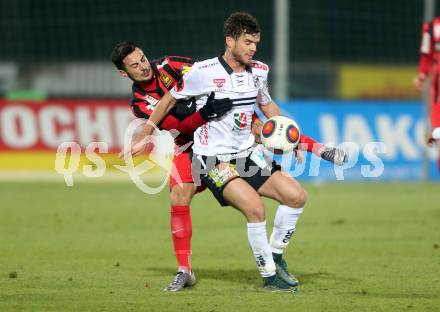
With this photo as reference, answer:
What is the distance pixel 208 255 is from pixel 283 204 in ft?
8.22

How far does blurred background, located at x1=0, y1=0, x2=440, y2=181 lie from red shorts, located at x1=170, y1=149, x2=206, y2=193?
1225cm

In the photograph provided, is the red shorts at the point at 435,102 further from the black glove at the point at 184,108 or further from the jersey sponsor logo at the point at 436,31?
the black glove at the point at 184,108

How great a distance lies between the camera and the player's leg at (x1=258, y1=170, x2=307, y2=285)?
8633 mm

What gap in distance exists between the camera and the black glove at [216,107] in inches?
336

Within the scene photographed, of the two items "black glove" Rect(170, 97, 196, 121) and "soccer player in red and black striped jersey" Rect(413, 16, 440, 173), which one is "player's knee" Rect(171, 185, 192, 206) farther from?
"soccer player in red and black striped jersey" Rect(413, 16, 440, 173)

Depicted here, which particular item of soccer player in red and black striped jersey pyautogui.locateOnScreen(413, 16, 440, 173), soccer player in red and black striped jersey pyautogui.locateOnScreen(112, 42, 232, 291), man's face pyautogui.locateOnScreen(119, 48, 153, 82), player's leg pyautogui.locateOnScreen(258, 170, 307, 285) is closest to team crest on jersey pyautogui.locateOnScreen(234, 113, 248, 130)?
soccer player in red and black striped jersey pyautogui.locateOnScreen(112, 42, 232, 291)

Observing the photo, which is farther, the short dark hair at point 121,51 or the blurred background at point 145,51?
the blurred background at point 145,51

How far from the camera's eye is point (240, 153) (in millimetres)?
8688

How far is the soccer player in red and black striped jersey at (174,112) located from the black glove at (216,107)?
0.25 meters

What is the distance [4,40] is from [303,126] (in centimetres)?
928

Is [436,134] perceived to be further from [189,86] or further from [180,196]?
[189,86]

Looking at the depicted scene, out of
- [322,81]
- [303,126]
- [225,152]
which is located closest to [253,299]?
[225,152]

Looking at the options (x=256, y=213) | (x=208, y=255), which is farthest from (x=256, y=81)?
(x=208, y=255)

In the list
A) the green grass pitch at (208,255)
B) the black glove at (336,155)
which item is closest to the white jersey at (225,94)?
the black glove at (336,155)
